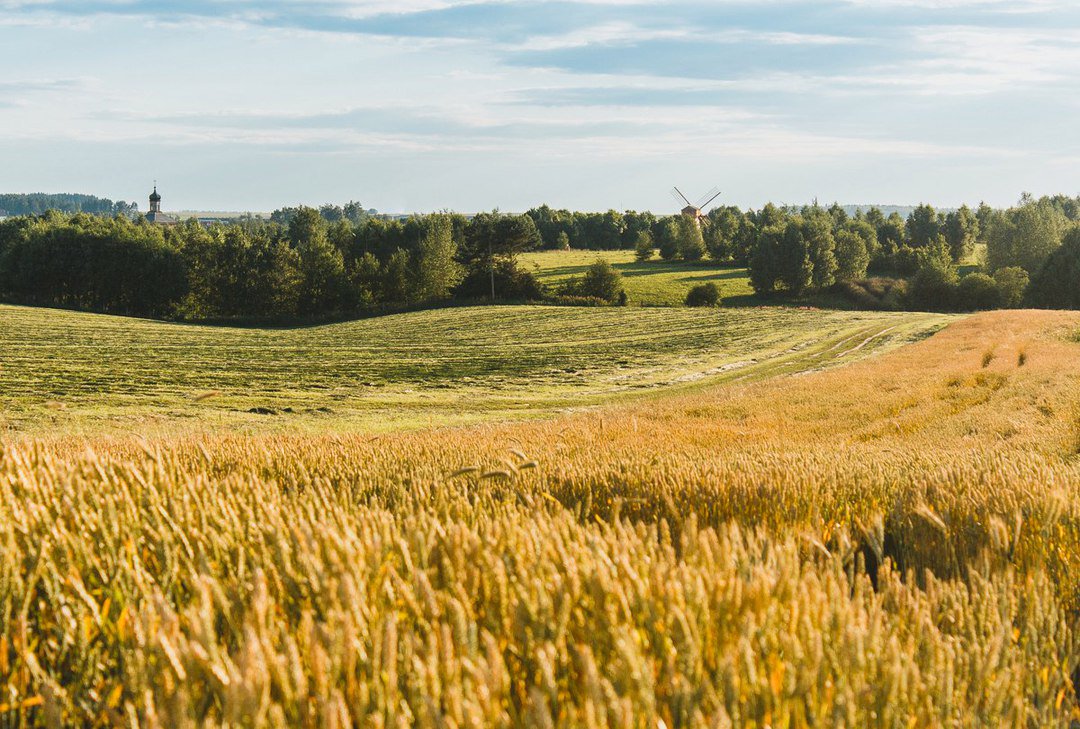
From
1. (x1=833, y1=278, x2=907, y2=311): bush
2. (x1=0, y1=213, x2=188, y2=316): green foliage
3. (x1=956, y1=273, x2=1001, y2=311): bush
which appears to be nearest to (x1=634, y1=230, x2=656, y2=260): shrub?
(x1=833, y1=278, x2=907, y2=311): bush

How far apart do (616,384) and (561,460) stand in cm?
3573

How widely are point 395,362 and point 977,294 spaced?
74.2m

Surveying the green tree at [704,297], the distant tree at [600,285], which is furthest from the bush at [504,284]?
the green tree at [704,297]

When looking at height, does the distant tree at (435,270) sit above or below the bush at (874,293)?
above

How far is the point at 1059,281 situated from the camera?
96.1m

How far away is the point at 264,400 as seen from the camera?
3184cm

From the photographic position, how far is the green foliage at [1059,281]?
94.6m

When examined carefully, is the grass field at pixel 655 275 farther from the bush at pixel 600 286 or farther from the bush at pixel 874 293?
the bush at pixel 874 293

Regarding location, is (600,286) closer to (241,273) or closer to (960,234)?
(241,273)

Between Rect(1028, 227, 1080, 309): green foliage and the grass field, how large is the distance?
31162mm

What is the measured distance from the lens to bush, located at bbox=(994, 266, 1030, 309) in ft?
312

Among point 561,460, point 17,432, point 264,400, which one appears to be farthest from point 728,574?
point 264,400

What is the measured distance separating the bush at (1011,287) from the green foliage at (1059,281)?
4.24 ft

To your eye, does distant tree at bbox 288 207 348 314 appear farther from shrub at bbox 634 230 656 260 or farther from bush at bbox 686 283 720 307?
shrub at bbox 634 230 656 260
